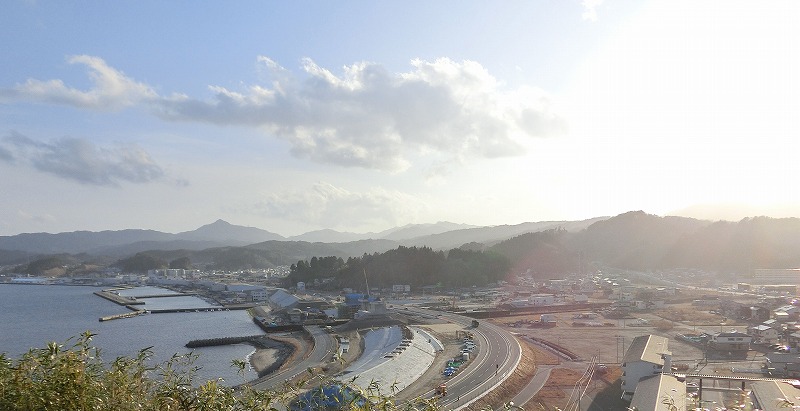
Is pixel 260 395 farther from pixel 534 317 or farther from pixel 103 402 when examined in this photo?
pixel 534 317

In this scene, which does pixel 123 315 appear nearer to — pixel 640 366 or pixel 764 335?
pixel 640 366

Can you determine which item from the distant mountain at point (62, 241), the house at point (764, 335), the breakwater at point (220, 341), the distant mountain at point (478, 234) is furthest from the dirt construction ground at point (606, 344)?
the distant mountain at point (62, 241)

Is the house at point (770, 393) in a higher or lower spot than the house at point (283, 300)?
lower

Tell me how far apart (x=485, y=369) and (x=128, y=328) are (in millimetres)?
20358

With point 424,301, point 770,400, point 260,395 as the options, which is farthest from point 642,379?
point 424,301

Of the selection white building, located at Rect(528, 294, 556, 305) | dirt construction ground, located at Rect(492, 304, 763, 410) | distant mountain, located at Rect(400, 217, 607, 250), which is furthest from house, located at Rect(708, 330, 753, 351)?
distant mountain, located at Rect(400, 217, 607, 250)

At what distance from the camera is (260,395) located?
9.19 feet

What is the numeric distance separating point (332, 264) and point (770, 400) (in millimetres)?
43363

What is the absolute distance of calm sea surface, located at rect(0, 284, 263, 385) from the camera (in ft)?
67.9

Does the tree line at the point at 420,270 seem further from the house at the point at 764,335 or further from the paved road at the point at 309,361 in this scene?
the house at the point at 764,335

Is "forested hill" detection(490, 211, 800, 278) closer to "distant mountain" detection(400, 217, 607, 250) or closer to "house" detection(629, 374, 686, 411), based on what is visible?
"house" detection(629, 374, 686, 411)

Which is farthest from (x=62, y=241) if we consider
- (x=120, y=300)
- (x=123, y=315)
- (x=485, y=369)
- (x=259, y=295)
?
(x=485, y=369)

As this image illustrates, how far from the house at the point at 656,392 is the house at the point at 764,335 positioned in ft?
35.0

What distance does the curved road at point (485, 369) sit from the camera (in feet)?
41.1
